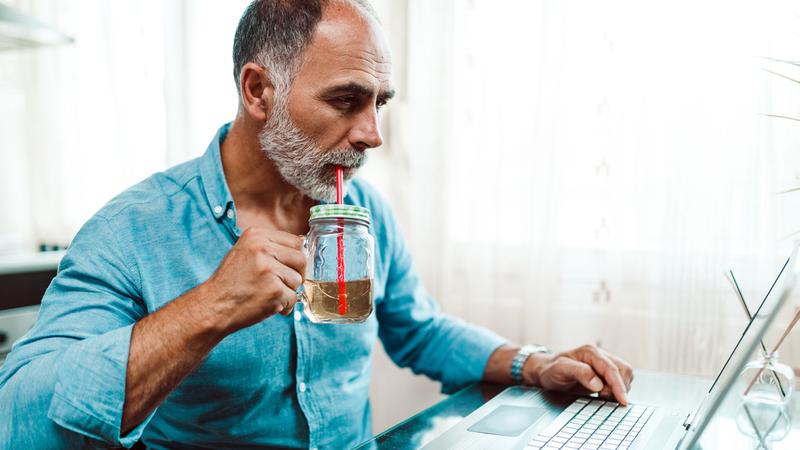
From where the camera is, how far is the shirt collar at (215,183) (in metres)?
1.15

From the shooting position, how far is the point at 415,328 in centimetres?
141

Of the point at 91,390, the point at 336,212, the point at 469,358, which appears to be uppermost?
the point at 336,212

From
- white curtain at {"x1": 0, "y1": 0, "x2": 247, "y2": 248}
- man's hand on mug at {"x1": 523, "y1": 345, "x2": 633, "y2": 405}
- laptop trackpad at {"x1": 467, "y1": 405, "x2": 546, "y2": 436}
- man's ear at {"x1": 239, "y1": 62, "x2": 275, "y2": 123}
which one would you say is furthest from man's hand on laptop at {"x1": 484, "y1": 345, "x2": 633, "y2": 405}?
white curtain at {"x1": 0, "y1": 0, "x2": 247, "y2": 248}

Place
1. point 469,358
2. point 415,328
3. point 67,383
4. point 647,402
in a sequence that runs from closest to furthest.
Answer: point 67,383, point 647,402, point 469,358, point 415,328

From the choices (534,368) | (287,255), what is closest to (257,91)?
(287,255)

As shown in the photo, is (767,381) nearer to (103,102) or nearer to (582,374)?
(582,374)

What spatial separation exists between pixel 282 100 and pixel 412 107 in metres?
0.70

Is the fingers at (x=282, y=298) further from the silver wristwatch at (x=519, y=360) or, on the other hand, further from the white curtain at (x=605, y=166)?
the white curtain at (x=605, y=166)

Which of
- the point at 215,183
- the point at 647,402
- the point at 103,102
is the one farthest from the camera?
the point at 103,102

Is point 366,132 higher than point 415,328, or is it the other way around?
point 366,132

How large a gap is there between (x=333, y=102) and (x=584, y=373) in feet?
2.03

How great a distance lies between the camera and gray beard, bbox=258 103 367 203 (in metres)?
1.14

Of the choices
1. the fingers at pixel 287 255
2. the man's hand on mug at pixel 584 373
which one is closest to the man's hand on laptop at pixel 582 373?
the man's hand on mug at pixel 584 373

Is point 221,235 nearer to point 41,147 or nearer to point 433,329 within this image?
point 433,329
